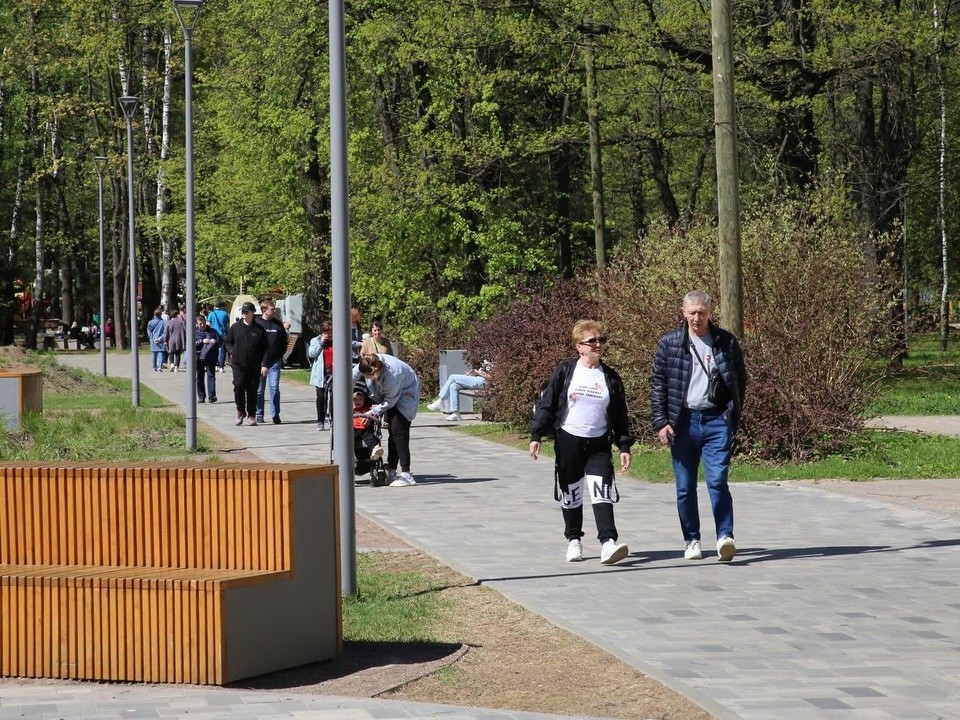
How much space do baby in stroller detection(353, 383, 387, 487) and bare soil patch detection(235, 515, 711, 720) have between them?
7.04 meters

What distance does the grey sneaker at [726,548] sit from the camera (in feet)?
33.7

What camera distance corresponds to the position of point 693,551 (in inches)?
413

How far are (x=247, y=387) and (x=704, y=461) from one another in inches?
570

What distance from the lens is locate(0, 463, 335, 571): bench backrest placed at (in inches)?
284

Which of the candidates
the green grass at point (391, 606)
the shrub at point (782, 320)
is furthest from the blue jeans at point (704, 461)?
the shrub at point (782, 320)

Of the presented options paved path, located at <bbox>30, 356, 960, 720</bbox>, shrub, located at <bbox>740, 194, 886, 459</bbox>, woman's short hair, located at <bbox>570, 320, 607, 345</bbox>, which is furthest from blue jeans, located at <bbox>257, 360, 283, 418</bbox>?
woman's short hair, located at <bbox>570, 320, 607, 345</bbox>

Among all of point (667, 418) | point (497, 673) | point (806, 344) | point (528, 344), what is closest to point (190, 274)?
point (528, 344)

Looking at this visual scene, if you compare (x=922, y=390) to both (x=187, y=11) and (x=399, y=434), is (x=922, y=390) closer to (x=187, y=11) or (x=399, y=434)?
(x=187, y=11)

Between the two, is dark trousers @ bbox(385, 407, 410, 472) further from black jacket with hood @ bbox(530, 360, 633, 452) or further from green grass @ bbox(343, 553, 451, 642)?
green grass @ bbox(343, 553, 451, 642)

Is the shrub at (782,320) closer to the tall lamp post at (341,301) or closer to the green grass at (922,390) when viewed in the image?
the green grass at (922,390)

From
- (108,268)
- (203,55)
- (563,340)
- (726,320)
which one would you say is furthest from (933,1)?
(108,268)

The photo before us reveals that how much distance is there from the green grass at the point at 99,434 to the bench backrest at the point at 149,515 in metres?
7.19

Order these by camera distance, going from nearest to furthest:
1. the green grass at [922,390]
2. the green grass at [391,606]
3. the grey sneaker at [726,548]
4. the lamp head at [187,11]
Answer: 1. the green grass at [391,606]
2. the grey sneaker at [726,548]
3. the lamp head at [187,11]
4. the green grass at [922,390]

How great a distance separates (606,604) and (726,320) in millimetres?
7824
